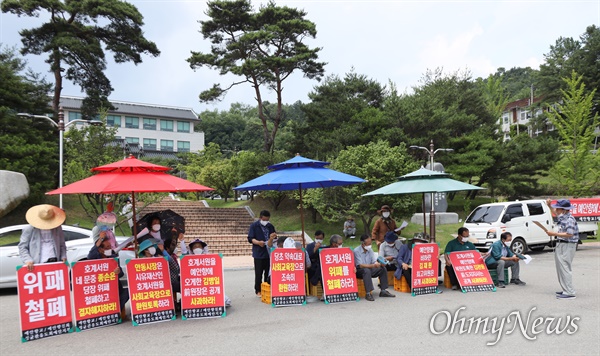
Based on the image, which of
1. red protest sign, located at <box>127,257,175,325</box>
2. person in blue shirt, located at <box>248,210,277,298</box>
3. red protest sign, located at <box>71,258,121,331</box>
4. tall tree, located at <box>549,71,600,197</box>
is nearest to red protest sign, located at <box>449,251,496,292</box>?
person in blue shirt, located at <box>248,210,277,298</box>

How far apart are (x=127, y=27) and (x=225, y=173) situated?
11.9m

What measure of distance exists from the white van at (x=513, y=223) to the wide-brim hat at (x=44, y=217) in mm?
12624

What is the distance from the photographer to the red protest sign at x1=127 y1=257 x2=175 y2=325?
7.07 metres

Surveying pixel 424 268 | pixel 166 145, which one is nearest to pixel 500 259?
pixel 424 268

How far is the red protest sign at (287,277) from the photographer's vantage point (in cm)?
821

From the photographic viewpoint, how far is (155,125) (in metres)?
67.3

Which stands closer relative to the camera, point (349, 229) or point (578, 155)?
point (349, 229)

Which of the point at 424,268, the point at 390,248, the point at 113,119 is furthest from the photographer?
the point at 113,119

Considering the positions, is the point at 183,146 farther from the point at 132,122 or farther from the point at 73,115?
the point at 73,115

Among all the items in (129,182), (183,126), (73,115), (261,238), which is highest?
(73,115)

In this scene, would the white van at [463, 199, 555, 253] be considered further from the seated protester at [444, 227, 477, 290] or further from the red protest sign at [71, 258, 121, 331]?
the red protest sign at [71, 258, 121, 331]

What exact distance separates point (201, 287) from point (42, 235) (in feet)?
8.55

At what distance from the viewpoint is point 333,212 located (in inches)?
803

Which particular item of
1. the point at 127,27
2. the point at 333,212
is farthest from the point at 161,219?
the point at 127,27
